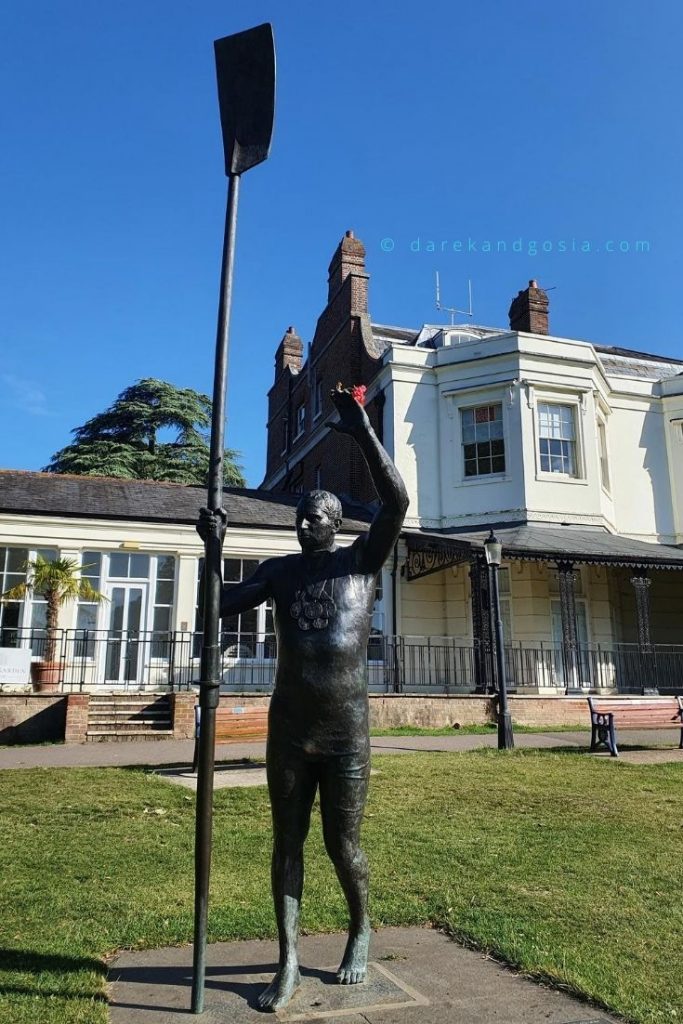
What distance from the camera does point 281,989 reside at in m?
→ 3.34

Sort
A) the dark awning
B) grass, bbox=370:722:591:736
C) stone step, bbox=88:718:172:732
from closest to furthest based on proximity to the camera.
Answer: stone step, bbox=88:718:172:732, grass, bbox=370:722:591:736, the dark awning

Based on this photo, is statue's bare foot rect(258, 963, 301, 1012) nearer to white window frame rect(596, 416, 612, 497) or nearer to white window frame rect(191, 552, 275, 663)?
white window frame rect(191, 552, 275, 663)

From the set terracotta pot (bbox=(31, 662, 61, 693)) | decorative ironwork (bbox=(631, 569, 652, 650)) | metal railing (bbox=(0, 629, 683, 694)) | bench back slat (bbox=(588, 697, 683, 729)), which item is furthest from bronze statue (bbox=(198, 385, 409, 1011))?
decorative ironwork (bbox=(631, 569, 652, 650))

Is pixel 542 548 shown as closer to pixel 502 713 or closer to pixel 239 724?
pixel 502 713

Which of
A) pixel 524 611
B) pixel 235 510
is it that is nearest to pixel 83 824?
pixel 235 510

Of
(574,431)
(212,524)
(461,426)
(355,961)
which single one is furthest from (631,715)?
(461,426)

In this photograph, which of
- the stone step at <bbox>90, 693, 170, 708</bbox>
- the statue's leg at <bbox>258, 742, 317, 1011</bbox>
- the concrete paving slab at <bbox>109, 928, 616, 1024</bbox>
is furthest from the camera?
the stone step at <bbox>90, 693, 170, 708</bbox>

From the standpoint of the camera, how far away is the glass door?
17703mm

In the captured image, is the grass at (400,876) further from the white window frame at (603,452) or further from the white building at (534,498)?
the white window frame at (603,452)

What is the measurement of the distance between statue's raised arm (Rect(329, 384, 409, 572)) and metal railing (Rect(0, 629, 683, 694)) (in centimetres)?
1247

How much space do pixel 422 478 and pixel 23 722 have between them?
1200 cm

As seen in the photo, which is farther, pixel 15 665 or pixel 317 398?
pixel 317 398

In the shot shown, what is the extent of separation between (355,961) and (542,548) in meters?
14.6

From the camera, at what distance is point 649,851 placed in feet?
20.3
